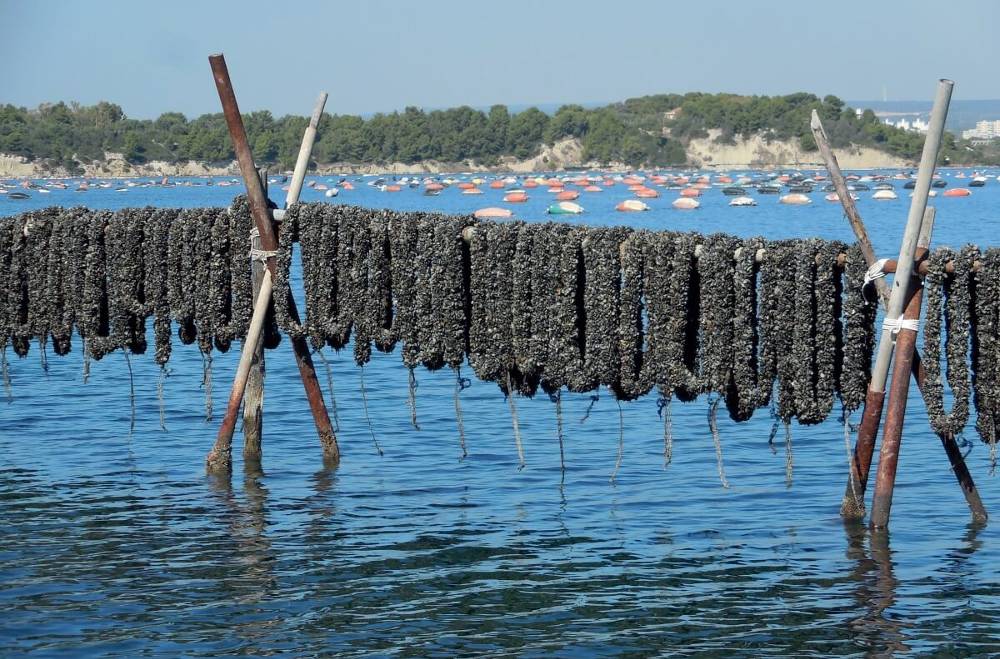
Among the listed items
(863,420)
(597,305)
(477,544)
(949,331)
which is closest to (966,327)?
(949,331)

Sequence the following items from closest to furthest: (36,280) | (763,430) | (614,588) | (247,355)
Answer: (614,588) < (247,355) < (36,280) < (763,430)

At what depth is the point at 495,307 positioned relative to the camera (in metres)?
13.7

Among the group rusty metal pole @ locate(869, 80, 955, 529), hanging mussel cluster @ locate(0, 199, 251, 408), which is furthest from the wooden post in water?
hanging mussel cluster @ locate(0, 199, 251, 408)

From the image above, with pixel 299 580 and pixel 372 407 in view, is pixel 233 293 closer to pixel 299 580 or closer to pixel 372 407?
pixel 299 580

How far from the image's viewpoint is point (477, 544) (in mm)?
13695

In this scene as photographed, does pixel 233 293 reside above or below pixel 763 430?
above

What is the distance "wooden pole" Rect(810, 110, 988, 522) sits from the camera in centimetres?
1230

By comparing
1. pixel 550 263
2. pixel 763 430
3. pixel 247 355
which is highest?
pixel 550 263

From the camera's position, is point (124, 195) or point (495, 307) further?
point (124, 195)

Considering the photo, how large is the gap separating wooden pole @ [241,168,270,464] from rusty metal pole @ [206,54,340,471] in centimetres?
16

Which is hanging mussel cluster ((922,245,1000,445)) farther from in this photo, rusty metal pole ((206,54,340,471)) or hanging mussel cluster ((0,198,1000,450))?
rusty metal pole ((206,54,340,471))

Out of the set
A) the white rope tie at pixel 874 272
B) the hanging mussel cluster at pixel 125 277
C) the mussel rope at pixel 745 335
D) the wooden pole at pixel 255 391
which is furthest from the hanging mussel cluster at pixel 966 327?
the hanging mussel cluster at pixel 125 277

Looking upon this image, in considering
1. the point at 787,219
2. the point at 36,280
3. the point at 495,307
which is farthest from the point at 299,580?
the point at 787,219

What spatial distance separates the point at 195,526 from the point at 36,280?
13.7ft
